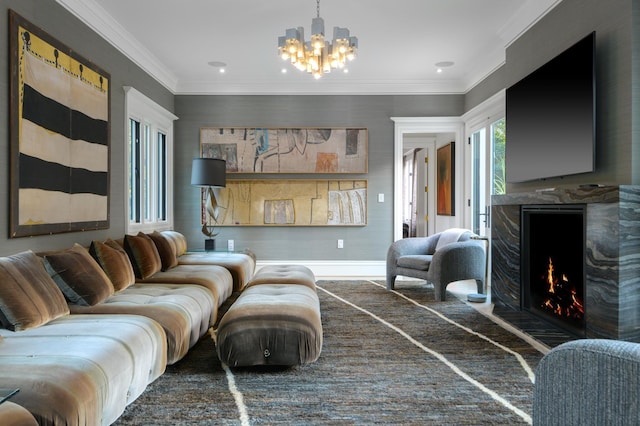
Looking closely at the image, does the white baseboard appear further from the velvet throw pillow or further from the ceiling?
the ceiling

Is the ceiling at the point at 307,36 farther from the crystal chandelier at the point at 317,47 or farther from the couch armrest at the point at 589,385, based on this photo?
the couch armrest at the point at 589,385

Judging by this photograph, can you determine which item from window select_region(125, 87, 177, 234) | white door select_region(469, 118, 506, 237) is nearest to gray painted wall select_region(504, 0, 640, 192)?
white door select_region(469, 118, 506, 237)

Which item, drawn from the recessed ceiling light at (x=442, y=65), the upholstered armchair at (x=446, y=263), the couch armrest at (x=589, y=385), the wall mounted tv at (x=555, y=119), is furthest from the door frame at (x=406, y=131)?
the couch armrest at (x=589, y=385)

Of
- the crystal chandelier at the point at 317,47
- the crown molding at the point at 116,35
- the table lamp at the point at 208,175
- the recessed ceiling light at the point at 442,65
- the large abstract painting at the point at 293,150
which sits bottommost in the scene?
the table lamp at the point at 208,175

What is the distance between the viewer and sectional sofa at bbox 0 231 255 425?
1603mm

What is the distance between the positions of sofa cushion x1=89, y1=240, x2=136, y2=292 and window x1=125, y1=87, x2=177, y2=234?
1335 millimetres

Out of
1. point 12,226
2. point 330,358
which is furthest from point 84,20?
point 330,358

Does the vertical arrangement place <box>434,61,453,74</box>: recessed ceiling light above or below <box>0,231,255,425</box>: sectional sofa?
above

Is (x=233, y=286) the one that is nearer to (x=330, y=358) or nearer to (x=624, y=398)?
(x=330, y=358)

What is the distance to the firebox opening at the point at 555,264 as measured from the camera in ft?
10.1

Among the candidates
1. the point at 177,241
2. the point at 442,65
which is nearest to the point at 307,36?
the point at 442,65

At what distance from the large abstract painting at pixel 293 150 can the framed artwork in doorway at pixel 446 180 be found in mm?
1538

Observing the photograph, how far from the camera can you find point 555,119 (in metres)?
3.31

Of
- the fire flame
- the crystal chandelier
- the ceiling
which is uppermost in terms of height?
the ceiling
